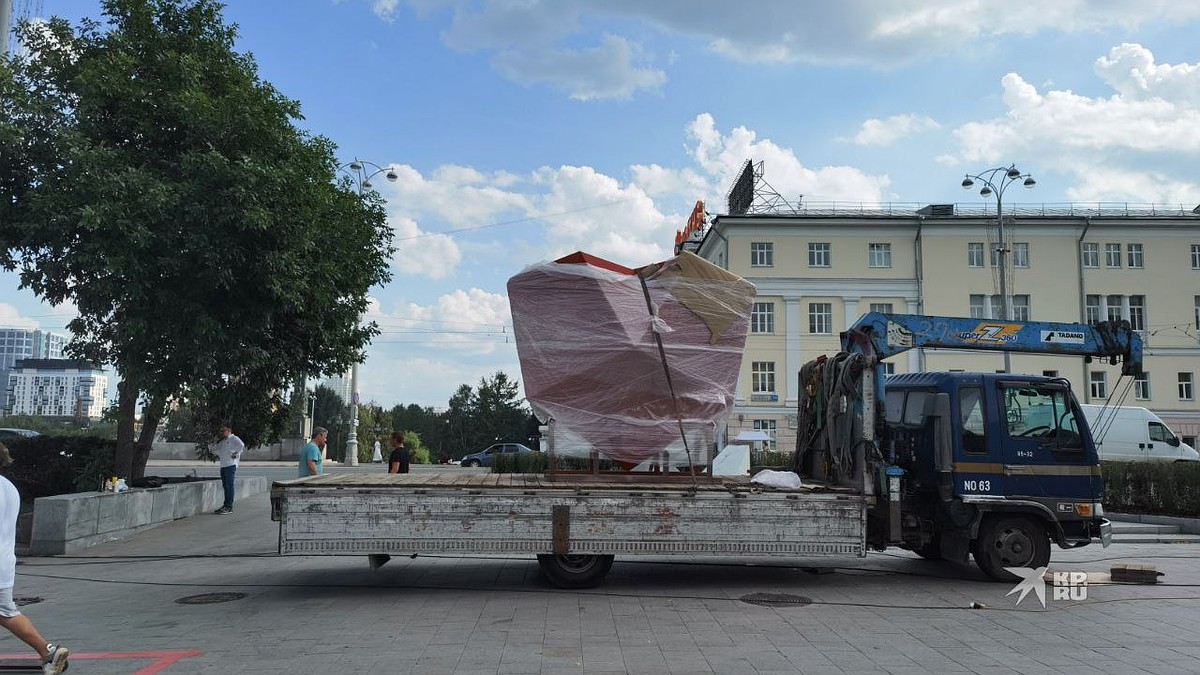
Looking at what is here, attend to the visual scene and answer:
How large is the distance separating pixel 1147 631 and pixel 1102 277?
4789 centimetres

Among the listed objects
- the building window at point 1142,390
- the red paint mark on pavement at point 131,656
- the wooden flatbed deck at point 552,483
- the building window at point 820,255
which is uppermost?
the building window at point 820,255

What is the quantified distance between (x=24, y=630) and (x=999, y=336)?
1031 centimetres

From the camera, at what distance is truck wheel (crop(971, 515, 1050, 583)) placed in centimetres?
962

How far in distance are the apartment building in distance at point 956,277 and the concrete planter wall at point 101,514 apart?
35.9 meters

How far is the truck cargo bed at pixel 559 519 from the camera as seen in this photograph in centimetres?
859

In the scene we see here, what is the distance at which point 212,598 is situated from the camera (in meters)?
9.00

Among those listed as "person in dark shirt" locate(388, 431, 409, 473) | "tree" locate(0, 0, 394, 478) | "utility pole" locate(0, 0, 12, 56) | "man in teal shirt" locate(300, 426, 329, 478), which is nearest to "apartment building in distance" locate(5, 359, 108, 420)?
"utility pole" locate(0, 0, 12, 56)

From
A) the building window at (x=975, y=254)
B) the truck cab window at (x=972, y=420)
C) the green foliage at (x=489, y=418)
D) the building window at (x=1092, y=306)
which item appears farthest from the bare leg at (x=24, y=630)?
the green foliage at (x=489, y=418)

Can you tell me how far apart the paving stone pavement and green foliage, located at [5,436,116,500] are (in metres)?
5.32

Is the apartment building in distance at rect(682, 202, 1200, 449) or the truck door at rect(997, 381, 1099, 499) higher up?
the apartment building in distance at rect(682, 202, 1200, 449)

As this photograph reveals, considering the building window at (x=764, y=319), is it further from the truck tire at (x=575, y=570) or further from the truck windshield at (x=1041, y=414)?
the truck tire at (x=575, y=570)

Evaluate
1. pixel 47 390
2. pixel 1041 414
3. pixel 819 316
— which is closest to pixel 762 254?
pixel 819 316

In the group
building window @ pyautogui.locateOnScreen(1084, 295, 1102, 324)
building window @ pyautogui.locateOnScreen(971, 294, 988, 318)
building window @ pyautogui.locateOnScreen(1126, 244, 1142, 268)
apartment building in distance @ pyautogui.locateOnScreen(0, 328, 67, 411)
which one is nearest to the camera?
building window @ pyautogui.locateOnScreen(971, 294, 988, 318)

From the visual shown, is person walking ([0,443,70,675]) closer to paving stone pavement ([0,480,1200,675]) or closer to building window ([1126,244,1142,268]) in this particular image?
paving stone pavement ([0,480,1200,675])
